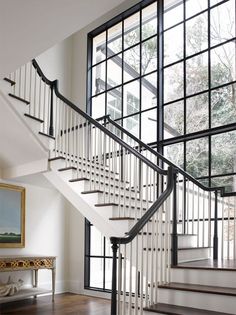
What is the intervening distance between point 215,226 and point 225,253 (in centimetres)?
53

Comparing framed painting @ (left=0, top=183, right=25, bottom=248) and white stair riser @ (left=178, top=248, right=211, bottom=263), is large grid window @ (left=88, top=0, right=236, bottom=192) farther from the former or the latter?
framed painting @ (left=0, top=183, right=25, bottom=248)

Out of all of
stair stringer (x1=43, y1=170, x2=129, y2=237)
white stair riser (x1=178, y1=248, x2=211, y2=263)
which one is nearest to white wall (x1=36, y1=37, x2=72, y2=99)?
stair stringer (x1=43, y1=170, x2=129, y2=237)

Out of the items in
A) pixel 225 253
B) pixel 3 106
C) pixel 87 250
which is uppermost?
pixel 3 106

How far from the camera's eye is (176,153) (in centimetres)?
627

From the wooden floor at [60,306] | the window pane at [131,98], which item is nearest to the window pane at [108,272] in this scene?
the wooden floor at [60,306]

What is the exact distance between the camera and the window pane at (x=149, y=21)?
702cm

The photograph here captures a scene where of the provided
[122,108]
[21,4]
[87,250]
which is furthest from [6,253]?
[21,4]

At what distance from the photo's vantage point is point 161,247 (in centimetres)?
391

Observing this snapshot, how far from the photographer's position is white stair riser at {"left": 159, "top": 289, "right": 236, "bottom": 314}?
10.9ft

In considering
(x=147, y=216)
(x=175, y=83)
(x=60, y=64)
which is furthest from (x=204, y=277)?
(x=60, y=64)

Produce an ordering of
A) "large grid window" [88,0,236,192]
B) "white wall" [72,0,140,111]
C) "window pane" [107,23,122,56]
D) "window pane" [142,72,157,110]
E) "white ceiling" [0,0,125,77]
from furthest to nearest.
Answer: "white wall" [72,0,140,111] → "window pane" [107,23,122,56] → "window pane" [142,72,157,110] → "large grid window" [88,0,236,192] → "white ceiling" [0,0,125,77]

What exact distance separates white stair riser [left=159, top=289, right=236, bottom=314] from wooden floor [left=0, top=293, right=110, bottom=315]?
6.79 ft

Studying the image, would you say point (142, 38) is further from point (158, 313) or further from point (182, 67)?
point (158, 313)

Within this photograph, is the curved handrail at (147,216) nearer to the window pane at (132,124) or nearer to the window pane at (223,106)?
the window pane at (223,106)
